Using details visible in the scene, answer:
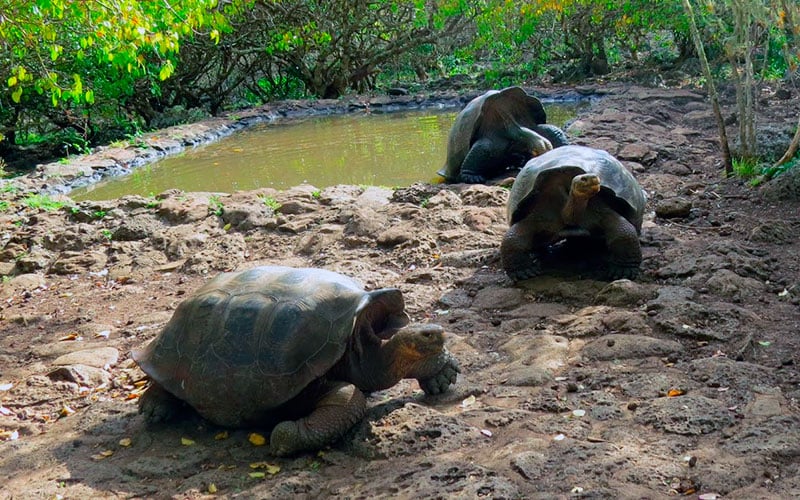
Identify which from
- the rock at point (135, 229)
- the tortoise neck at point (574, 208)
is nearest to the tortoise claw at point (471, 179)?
the rock at point (135, 229)

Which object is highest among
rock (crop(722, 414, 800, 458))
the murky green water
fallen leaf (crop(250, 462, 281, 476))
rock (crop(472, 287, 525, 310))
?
rock (crop(722, 414, 800, 458))

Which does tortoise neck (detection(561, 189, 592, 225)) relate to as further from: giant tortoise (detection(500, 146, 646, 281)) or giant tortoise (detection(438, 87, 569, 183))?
giant tortoise (detection(438, 87, 569, 183))

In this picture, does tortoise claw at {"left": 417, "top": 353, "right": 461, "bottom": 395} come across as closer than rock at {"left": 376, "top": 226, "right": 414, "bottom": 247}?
Yes

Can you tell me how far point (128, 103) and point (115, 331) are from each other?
13372 mm

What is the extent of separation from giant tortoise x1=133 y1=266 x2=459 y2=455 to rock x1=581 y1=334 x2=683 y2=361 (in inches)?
29.2

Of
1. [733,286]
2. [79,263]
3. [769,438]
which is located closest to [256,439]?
[769,438]

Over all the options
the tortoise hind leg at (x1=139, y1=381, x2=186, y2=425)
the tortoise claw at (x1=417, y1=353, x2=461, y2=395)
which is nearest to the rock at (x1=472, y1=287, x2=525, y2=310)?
the tortoise claw at (x1=417, y1=353, x2=461, y2=395)

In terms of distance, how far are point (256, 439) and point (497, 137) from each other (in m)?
5.86

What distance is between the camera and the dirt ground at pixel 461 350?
2930mm

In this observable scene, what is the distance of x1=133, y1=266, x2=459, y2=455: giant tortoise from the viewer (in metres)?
3.38

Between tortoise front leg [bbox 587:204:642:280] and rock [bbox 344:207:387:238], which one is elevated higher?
tortoise front leg [bbox 587:204:642:280]

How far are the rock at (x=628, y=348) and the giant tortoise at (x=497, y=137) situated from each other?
464cm

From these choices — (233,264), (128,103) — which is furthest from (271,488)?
(128,103)

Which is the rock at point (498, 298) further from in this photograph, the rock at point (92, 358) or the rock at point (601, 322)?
the rock at point (92, 358)
